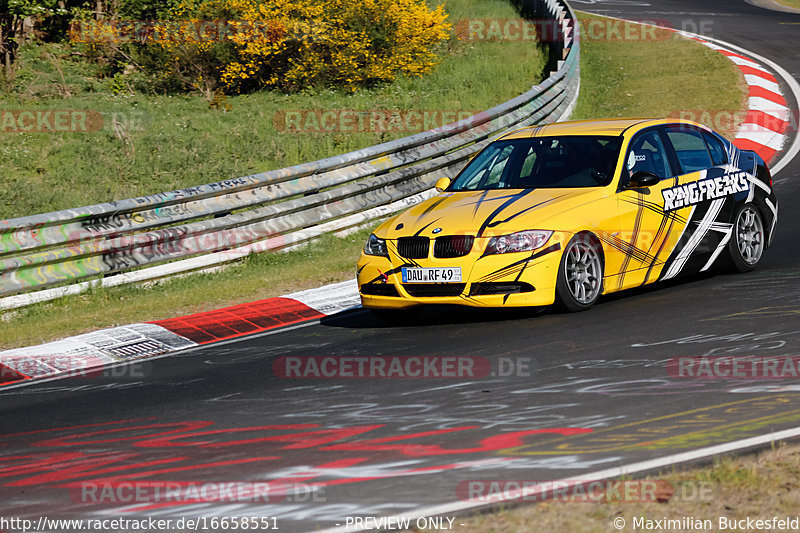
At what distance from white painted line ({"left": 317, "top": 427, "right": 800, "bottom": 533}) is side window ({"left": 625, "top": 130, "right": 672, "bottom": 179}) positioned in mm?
4589

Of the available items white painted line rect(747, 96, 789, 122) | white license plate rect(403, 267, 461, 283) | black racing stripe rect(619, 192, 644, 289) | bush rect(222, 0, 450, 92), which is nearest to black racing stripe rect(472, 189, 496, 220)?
white license plate rect(403, 267, 461, 283)

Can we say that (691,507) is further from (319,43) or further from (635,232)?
(319,43)

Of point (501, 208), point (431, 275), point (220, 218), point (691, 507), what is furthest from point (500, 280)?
point (220, 218)

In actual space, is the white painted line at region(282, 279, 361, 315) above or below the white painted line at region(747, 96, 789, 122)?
below

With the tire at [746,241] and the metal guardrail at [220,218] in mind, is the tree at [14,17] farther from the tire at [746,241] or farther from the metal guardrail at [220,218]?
the tire at [746,241]

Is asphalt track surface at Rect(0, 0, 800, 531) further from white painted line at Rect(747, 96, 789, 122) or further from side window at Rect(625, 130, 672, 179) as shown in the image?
white painted line at Rect(747, 96, 789, 122)

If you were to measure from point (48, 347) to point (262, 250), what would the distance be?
358 cm

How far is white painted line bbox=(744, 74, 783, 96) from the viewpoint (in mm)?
20859

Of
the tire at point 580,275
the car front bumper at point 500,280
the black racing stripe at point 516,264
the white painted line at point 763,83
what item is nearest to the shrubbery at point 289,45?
the white painted line at point 763,83

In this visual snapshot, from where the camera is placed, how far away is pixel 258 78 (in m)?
23.1

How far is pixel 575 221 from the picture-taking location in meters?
8.88

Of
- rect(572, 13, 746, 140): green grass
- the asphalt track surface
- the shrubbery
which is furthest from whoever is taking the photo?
the shrubbery

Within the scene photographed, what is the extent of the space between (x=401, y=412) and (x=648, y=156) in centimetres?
452

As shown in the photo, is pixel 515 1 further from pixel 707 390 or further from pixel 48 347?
pixel 707 390
